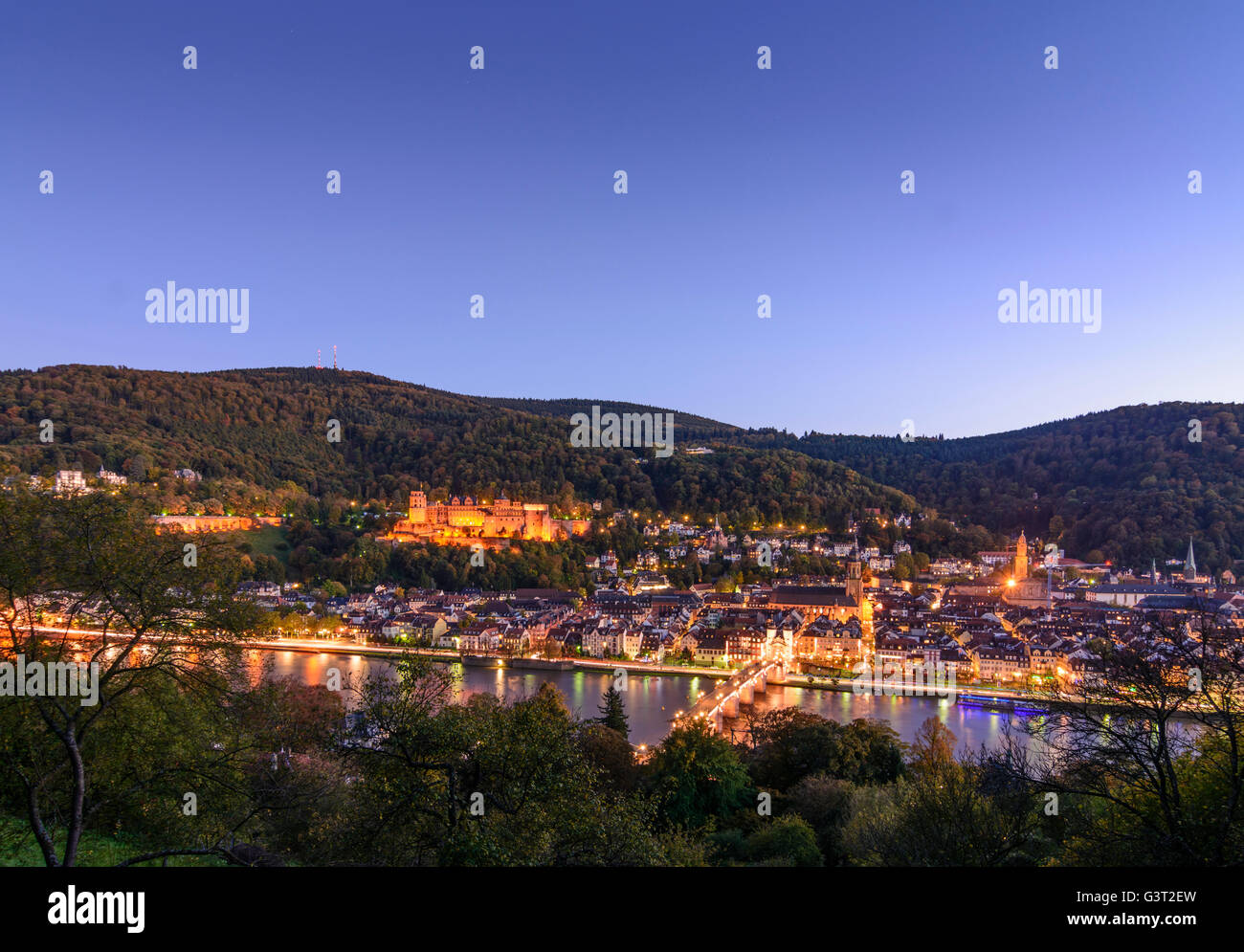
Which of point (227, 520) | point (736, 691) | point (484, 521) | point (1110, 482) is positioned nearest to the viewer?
point (736, 691)

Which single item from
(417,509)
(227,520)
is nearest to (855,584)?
(417,509)

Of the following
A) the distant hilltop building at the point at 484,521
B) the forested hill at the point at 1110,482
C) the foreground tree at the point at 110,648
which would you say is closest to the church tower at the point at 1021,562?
the forested hill at the point at 1110,482

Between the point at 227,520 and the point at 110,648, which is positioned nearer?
the point at 110,648

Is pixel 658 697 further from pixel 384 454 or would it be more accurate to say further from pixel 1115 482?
pixel 384 454

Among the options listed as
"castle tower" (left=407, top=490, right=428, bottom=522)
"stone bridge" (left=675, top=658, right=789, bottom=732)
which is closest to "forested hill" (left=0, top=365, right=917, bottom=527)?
"castle tower" (left=407, top=490, right=428, bottom=522)

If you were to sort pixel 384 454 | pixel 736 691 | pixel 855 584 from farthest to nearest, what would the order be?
pixel 384 454, pixel 855 584, pixel 736 691
